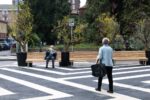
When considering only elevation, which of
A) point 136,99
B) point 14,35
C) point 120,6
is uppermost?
point 120,6

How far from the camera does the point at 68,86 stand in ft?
51.2

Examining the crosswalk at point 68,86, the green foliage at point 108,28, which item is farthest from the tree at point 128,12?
the crosswalk at point 68,86

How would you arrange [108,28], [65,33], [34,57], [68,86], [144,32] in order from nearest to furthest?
[68,86] → [34,57] → [144,32] → [65,33] → [108,28]

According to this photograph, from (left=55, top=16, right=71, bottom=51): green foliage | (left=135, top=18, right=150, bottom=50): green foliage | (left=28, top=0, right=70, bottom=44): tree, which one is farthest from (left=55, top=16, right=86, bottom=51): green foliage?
(left=28, top=0, right=70, bottom=44): tree

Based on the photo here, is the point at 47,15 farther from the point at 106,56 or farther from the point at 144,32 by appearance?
the point at 106,56

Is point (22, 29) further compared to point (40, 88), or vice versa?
point (22, 29)

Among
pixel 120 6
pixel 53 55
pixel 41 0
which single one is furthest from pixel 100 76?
pixel 41 0

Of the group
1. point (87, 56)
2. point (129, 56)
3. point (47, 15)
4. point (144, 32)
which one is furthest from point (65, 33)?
point (47, 15)

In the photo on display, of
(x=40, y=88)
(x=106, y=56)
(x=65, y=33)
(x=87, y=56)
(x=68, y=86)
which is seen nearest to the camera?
(x=106, y=56)

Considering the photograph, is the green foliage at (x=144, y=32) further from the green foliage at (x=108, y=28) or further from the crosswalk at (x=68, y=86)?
the crosswalk at (x=68, y=86)

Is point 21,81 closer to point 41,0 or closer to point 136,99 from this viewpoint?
point 136,99

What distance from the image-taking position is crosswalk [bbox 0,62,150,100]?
13.2 metres

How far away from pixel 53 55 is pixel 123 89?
33.3 ft

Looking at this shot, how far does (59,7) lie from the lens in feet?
233
